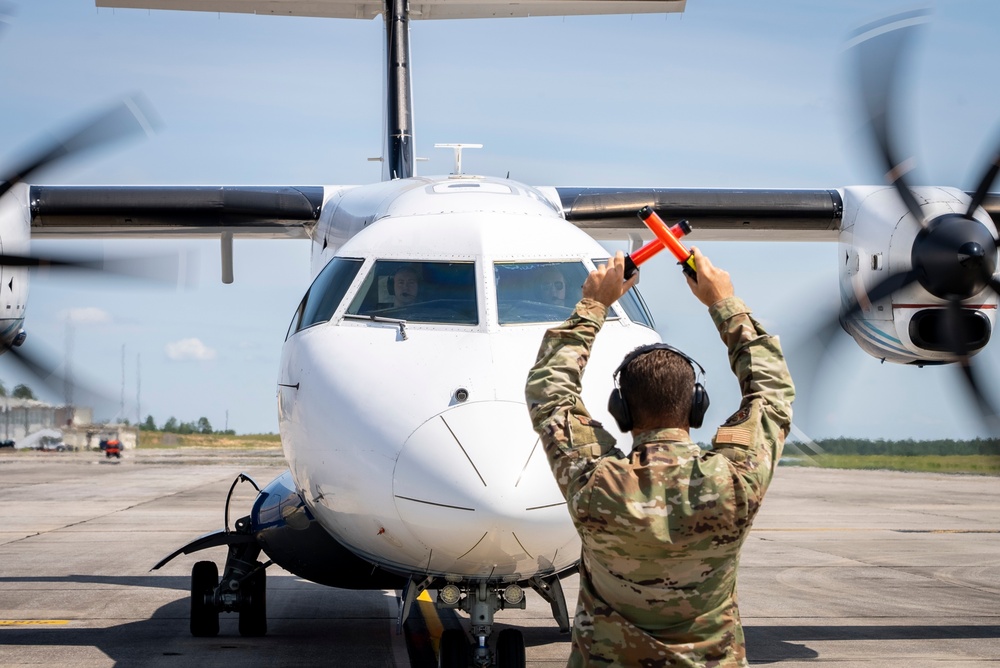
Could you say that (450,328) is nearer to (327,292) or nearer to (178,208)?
(327,292)

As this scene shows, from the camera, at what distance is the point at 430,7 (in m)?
14.4

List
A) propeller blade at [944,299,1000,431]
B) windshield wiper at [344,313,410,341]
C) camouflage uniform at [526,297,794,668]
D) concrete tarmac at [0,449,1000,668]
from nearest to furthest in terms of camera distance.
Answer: camouflage uniform at [526,297,794,668], windshield wiper at [344,313,410,341], concrete tarmac at [0,449,1000,668], propeller blade at [944,299,1000,431]

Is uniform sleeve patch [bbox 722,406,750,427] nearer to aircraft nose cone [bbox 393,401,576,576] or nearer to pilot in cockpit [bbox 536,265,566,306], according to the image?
aircraft nose cone [bbox 393,401,576,576]

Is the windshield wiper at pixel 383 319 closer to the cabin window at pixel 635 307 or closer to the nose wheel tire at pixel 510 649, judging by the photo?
the cabin window at pixel 635 307

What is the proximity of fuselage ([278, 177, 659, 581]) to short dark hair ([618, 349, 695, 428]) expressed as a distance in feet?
7.11

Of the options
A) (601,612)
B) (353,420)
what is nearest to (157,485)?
(353,420)

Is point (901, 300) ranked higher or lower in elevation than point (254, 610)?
higher

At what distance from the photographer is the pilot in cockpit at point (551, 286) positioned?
6504 mm

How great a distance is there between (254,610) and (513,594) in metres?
4.01

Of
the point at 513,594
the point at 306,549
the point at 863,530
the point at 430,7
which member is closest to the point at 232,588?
the point at 306,549

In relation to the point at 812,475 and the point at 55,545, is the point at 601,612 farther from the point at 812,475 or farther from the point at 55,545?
the point at 812,475

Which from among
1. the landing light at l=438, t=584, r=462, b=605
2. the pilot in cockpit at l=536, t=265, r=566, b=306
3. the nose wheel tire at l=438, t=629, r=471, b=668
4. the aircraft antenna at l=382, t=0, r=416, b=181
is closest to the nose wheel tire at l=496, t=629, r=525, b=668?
the nose wheel tire at l=438, t=629, r=471, b=668

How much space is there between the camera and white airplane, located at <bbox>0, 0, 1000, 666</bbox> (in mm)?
5371

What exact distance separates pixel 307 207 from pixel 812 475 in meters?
35.5
